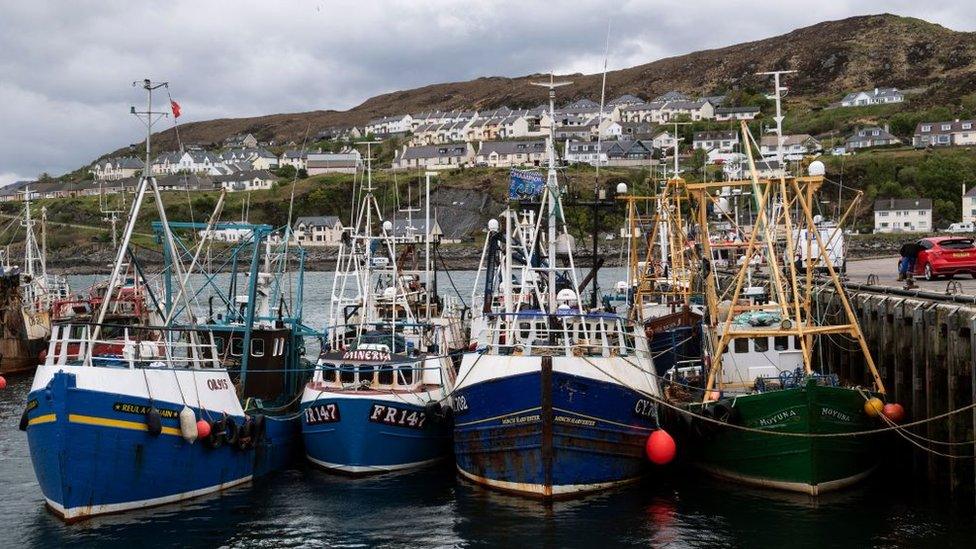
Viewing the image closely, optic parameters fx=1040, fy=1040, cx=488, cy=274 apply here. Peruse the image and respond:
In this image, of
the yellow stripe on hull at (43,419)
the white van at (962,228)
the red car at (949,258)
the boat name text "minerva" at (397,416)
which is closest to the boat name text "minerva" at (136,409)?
the yellow stripe on hull at (43,419)

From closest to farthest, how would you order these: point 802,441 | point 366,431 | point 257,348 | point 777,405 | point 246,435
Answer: point 802,441 → point 777,405 → point 246,435 → point 366,431 → point 257,348

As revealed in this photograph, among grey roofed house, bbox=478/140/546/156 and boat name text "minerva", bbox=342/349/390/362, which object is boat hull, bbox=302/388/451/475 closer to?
boat name text "minerva", bbox=342/349/390/362

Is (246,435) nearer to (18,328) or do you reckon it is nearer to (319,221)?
(18,328)

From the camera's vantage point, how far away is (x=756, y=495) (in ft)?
80.2

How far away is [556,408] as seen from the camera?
77.5 ft

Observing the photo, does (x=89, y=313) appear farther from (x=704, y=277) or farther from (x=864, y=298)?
(x=864, y=298)

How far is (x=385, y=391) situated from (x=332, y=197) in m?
151

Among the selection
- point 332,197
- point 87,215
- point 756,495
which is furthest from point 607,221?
point 756,495

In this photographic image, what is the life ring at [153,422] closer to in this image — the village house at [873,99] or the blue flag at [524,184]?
the blue flag at [524,184]

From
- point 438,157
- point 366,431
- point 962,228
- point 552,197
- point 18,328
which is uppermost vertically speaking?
point 438,157

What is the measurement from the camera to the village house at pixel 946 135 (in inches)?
6152

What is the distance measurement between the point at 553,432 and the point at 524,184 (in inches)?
289

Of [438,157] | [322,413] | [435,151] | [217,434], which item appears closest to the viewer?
[217,434]

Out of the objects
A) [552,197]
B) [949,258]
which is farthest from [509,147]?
[552,197]
